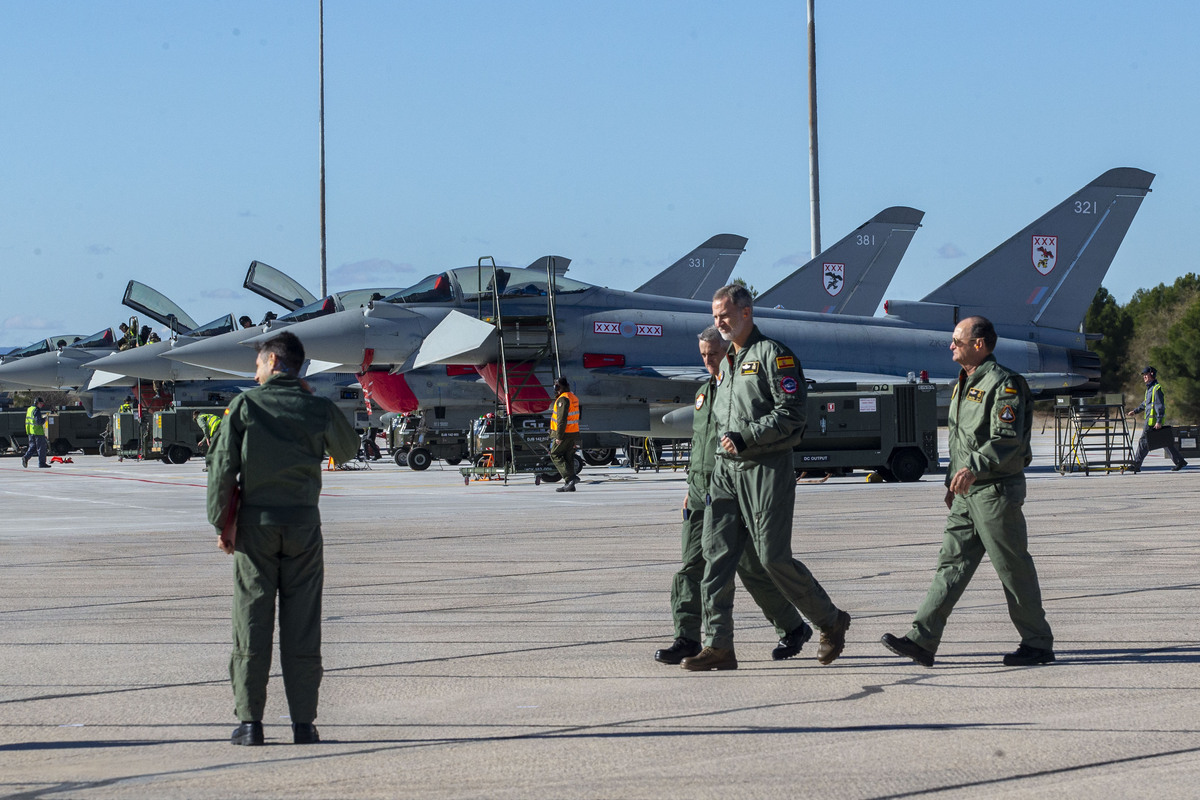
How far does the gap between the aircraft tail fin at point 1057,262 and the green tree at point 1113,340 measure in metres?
54.6

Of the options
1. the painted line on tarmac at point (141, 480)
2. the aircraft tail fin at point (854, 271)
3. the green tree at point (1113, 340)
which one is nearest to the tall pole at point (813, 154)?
the aircraft tail fin at point (854, 271)

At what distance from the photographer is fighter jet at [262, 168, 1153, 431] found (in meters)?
23.1

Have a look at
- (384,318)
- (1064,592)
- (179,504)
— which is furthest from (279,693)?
(384,318)

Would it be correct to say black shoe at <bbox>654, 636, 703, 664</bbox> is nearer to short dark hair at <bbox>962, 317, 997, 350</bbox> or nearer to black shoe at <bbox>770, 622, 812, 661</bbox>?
black shoe at <bbox>770, 622, 812, 661</bbox>

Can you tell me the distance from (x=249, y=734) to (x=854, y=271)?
26.4 metres

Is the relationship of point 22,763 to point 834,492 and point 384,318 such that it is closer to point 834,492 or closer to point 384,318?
point 834,492

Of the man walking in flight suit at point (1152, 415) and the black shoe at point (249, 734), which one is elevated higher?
the man walking in flight suit at point (1152, 415)

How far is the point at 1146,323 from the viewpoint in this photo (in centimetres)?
7756

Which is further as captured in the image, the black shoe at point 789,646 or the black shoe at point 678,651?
the black shoe at point 789,646

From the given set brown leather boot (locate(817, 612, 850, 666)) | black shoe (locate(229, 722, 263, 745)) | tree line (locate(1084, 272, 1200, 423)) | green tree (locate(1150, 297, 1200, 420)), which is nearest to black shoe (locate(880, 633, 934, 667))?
brown leather boot (locate(817, 612, 850, 666))

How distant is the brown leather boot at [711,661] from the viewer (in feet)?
19.6

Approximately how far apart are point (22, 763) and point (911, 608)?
5025mm

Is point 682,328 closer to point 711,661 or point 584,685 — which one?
point 711,661

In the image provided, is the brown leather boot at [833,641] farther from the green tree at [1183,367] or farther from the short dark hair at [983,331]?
the green tree at [1183,367]
